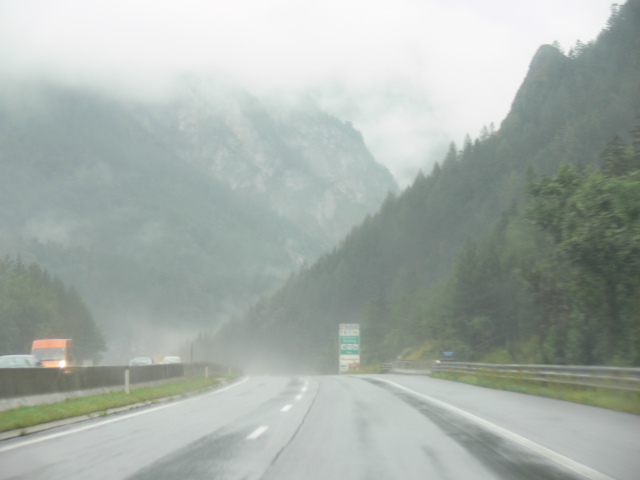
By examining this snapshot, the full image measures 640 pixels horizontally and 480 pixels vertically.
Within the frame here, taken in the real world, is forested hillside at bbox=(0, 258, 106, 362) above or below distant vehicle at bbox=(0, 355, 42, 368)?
above

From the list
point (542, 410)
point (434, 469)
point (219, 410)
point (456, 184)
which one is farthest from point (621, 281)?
point (456, 184)

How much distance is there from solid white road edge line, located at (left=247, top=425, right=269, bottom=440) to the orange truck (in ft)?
98.3

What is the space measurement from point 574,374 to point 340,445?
11.0 m

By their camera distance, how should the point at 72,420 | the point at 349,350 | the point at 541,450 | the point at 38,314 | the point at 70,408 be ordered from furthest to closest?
the point at 38,314 → the point at 349,350 → the point at 70,408 → the point at 72,420 → the point at 541,450

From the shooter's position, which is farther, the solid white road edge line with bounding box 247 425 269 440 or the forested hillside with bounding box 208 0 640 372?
the forested hillside with bounding box 208 0 640 372

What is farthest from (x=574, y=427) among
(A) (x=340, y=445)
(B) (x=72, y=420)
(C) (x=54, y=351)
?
(C) (x=54, y=351)

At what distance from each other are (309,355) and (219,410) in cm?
11828

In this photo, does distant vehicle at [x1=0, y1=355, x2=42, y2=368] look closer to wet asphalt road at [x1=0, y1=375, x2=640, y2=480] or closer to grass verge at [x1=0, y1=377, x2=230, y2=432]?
grass verge at [x1=0, y1=377, x2=230, y2=432]

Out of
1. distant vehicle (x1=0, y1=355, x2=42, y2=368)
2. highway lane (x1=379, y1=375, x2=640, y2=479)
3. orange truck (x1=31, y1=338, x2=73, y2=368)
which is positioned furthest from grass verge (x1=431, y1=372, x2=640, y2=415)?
orange truck (x1=31, y1=338, x2=73, y2=368)

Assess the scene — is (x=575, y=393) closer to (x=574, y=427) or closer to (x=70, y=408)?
(x=574, y=427)

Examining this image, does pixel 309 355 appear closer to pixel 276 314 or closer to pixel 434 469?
pixel 276 314

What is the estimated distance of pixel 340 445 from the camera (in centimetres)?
909

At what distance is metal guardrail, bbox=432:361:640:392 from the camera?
14455 millimetres

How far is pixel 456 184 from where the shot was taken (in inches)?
5074
